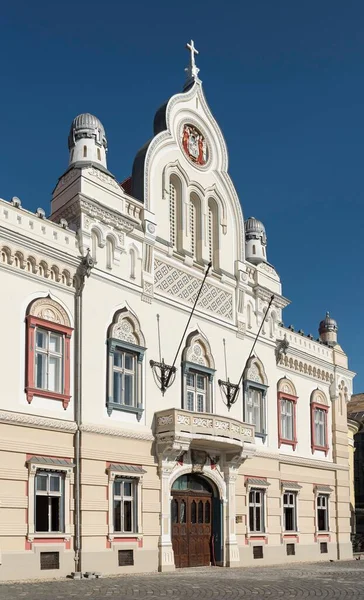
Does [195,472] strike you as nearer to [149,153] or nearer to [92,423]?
[92,423]

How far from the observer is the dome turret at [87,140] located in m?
27.4

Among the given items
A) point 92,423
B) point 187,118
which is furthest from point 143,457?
point 187,118

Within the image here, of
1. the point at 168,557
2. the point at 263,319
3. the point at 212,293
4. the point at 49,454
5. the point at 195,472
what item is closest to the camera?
Result: the point at 49,454

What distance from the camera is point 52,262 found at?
24562 millimetres

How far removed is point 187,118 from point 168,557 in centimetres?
1642

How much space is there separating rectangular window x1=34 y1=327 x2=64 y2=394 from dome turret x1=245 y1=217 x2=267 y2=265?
12.7 m

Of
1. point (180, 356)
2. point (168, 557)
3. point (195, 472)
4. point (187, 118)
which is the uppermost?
point (187, 118)

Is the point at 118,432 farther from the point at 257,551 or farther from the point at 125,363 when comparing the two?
the point at 257,551

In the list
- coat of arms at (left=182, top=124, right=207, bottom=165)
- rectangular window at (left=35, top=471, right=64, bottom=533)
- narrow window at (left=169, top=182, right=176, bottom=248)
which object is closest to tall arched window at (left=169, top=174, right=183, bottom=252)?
narrow window at (left=169, top=182, right=176, bottom=248)

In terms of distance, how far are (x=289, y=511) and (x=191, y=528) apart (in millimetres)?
6964

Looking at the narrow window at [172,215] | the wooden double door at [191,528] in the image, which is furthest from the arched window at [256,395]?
the narrow window at [172,215]

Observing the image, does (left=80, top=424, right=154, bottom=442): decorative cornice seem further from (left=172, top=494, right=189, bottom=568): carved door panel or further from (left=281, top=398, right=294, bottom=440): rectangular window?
(left=281, top=398, right=294, bottom=440): rectangular window

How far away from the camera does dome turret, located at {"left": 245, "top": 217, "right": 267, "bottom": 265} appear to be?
35.0 meters

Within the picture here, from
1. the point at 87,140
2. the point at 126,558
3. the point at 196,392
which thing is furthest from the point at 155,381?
the point at 87,140
